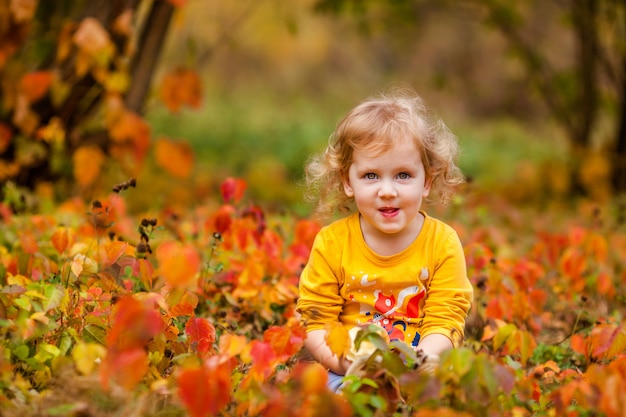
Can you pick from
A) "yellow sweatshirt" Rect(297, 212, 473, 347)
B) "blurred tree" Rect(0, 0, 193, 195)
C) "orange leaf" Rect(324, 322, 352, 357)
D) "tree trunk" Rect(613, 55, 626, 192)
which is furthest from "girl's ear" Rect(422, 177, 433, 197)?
"tree trunk" Rect(613, 55, 626, 192)

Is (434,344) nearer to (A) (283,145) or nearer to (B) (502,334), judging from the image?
(B) (502,334)

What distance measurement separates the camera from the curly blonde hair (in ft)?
7.43

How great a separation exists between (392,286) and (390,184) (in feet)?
1.01

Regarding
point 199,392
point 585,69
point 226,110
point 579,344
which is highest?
point 585,69

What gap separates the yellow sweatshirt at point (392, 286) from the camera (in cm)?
229

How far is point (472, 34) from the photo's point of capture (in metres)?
17.8

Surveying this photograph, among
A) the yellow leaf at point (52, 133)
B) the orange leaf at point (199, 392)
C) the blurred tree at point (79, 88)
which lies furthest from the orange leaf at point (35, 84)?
the orange leaf at point (199, 392)

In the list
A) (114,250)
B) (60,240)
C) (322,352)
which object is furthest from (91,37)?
(322,352)

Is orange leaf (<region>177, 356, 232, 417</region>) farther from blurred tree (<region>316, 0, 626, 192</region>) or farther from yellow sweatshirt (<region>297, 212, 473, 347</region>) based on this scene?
blurred tree (<region>316, 0, 626, 192</region>)

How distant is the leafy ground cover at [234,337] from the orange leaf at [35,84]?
1.11 m

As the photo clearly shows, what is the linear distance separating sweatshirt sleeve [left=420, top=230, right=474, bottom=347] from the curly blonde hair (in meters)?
0.25

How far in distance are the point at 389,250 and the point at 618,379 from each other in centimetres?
79

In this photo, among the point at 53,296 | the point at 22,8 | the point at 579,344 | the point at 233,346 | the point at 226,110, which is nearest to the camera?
the point at 233,346

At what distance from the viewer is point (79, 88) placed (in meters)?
4.69
